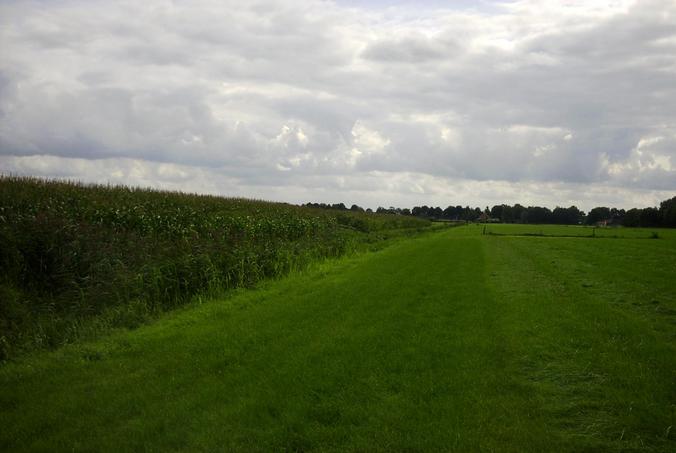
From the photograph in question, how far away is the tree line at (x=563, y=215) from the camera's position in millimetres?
102062

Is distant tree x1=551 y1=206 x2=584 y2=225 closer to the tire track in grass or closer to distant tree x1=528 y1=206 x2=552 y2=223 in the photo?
distant tree x1=528 y1=206 x2=552 y2=223

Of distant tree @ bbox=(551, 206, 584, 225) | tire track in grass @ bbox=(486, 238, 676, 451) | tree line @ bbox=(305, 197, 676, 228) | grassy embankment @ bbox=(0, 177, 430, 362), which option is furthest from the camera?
distant tree @ bbox=(551, 206, 584, 225)

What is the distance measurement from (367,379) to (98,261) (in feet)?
37.8

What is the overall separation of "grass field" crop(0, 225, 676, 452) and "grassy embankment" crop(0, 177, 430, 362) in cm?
182

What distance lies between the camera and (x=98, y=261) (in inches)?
657

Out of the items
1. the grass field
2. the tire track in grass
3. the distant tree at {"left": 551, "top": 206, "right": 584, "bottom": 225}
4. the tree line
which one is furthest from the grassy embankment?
the distant tree at {"left": 551, "top": 206, "right": 584, "bottom": 225}

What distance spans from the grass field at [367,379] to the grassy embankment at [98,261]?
1817mm

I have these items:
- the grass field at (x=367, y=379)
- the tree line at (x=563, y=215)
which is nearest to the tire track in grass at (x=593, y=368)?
the grass field at (x=367, y=379)

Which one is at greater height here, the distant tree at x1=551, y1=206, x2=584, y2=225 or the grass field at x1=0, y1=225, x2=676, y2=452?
the distant tree at x1=551, y1=206, x2=584, y2=225

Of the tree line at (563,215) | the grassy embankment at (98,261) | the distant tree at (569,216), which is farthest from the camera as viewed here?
the distant tree at (569,216)

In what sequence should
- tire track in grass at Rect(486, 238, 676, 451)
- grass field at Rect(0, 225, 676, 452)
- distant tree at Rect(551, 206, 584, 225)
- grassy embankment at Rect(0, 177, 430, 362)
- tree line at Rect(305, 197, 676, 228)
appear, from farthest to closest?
Answer: 1. distant tree at Rect(551, 206, 584, 225)
2. tree line at Rect(305, 197, 676, 228)
3. grassy embankment at Rect(0, 177, 430, 362)
4. grass field at Rect(0, 225, 676, 452)
5. tire track in grass at Rect(486, 238, 676, 451)

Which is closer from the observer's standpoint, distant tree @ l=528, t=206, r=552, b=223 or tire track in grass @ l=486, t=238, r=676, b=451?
tire track in grass @ l=486, t=238, r=676, b=451

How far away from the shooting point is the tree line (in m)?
102

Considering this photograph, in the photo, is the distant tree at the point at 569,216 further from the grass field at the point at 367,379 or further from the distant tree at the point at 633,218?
the grass field at the point at 367,379
